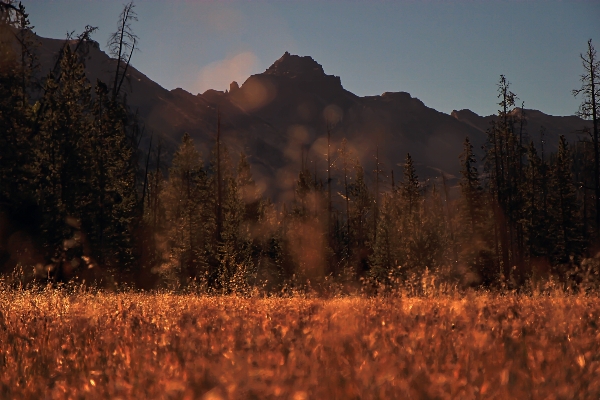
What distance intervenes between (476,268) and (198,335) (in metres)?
33.4

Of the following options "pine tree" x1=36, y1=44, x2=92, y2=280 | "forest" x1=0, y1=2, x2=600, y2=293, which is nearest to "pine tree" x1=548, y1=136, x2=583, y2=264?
"forest" x1=0, y1=2, x2=600, y2=293

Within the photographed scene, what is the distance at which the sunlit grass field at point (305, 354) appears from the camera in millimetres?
2682

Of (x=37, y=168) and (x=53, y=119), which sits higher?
(x=53, y=119)

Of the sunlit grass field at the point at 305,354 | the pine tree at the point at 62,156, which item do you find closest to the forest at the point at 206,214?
the pine tree at the point at 62,156

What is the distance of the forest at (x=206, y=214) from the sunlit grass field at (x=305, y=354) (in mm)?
3373

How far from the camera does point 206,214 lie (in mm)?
40188

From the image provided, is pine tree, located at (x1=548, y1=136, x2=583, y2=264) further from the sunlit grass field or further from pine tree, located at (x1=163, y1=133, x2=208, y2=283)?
the sunlit grass field

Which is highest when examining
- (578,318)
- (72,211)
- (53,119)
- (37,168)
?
(53,119)

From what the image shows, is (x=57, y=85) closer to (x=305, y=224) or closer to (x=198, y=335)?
(x=305, y=224)

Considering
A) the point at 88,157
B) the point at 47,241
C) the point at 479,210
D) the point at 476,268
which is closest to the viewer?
the point at 47,241

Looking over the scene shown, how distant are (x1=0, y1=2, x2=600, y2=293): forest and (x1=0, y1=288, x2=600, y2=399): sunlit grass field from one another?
3.37m

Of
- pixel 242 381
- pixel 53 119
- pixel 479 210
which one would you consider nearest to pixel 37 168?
pixel 53 119

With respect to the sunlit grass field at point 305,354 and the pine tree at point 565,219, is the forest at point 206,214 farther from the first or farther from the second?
the sunlit grass field at point 305,354

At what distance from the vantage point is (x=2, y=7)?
16.2m
